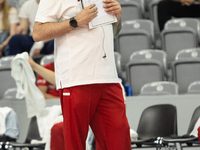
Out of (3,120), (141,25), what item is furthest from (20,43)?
(3,120)

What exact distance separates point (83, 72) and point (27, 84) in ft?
6.61

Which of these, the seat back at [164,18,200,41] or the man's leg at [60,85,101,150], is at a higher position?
the seat back at [164,18,200,41]

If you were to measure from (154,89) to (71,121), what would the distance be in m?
2.73

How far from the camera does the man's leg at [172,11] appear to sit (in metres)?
6.62

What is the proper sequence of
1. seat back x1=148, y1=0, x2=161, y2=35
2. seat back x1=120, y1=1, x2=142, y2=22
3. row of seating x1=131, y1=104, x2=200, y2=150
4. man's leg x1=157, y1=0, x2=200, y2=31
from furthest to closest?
seat back x1=148, y1=0, x2=161, y2=35 < seat back x1=120, y1=1, x2=142, y2=22 < man's leg x1=157, y1=0, x2=200, y2=31 < row of seating x1=131, y1=104, x2=200, y2=150

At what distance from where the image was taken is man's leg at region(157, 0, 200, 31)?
6.62 m

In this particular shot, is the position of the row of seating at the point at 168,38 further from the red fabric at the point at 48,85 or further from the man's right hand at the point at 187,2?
the red fabric at the point at 48,85

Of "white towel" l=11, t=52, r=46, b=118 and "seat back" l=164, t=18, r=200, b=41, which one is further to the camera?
"seat back" l=164, t=18, r=200, b=41

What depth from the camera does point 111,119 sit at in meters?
2.25

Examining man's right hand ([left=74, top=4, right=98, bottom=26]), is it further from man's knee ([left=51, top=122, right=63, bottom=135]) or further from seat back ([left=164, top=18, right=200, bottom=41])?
seat back ([left=164, top=18, right=200, bottom=41])

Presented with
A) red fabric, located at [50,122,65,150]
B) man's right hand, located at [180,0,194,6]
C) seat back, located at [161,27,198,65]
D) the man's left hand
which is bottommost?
red fabric, located at [50,122,65,150]

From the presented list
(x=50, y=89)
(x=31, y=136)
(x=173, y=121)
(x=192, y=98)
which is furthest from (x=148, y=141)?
(x=50, y=89)

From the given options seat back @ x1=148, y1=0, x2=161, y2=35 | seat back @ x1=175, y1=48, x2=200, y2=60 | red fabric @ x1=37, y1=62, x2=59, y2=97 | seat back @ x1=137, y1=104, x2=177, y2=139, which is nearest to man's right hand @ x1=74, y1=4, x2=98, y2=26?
seat back @ x1=137, y1=104, x2=177, y2=139

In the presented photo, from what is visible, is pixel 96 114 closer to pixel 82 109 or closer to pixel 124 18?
pixel 82 109
